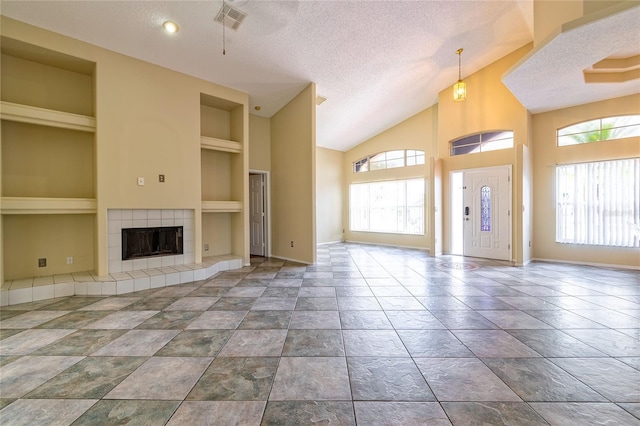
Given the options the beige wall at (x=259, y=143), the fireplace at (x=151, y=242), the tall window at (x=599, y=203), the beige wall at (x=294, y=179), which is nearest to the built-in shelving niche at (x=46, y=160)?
the fireplace at (x=151, y=242)

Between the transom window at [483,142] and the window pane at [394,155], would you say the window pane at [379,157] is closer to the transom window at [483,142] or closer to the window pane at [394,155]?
the window pane at [394,155]

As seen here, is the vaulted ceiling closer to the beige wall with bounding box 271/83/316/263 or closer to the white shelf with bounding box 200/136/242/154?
the beige wall with bounding box 271/83/316/263

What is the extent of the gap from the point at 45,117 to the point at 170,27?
6.68 feet

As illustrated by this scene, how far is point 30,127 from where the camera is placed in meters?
3.71

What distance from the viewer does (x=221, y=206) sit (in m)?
5.09

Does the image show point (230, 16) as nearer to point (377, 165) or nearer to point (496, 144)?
point (496, 144)

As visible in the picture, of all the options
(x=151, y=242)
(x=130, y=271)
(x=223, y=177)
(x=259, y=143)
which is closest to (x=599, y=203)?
(x=259, y=143)

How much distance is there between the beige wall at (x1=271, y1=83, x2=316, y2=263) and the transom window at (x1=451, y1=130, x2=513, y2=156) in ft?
12.3

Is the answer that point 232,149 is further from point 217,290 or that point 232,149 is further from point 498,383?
point 498,383

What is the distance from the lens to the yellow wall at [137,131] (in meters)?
3.76

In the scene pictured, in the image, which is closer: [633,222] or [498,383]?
[498,383]

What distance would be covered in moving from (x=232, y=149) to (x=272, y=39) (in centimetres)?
213

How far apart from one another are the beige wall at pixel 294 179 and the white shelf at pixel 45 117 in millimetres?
3326

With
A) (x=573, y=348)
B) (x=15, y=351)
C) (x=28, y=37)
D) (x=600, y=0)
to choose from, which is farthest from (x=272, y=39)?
(x=573, y=348)
